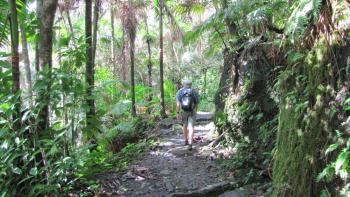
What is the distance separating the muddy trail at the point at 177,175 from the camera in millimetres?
6348

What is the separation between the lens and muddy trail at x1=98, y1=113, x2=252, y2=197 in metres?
6.35

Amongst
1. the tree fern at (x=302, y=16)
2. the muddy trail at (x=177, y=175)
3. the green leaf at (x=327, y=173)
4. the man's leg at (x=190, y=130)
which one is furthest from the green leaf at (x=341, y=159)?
the man's leg at (x=190, y=130)

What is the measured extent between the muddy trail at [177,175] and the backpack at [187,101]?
100 cm

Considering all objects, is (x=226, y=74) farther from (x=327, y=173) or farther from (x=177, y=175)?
(x=327, y=173)

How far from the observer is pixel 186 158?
27.9ft

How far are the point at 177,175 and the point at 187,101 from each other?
7.22 ft

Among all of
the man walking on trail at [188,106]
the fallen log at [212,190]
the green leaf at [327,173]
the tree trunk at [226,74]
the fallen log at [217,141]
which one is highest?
the tree trunk at [226,74]

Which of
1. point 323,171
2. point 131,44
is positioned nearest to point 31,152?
point 323,171

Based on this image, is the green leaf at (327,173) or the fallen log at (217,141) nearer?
the green leaf at (327,173)

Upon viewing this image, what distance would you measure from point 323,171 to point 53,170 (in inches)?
134

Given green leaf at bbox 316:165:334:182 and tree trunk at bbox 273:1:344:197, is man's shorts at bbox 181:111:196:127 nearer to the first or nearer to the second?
tree trunk at bbox 273:1:344:197

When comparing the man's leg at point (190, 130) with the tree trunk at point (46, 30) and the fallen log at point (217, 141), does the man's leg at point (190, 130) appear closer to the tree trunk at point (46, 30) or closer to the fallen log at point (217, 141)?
the fallen log at point (217, 141)

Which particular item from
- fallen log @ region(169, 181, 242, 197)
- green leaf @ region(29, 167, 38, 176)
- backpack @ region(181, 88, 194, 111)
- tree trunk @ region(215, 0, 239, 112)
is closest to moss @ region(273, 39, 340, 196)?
fallen log @ region(169, 181, 242, 197)

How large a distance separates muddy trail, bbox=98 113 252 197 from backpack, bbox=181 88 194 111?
100 centimetres
